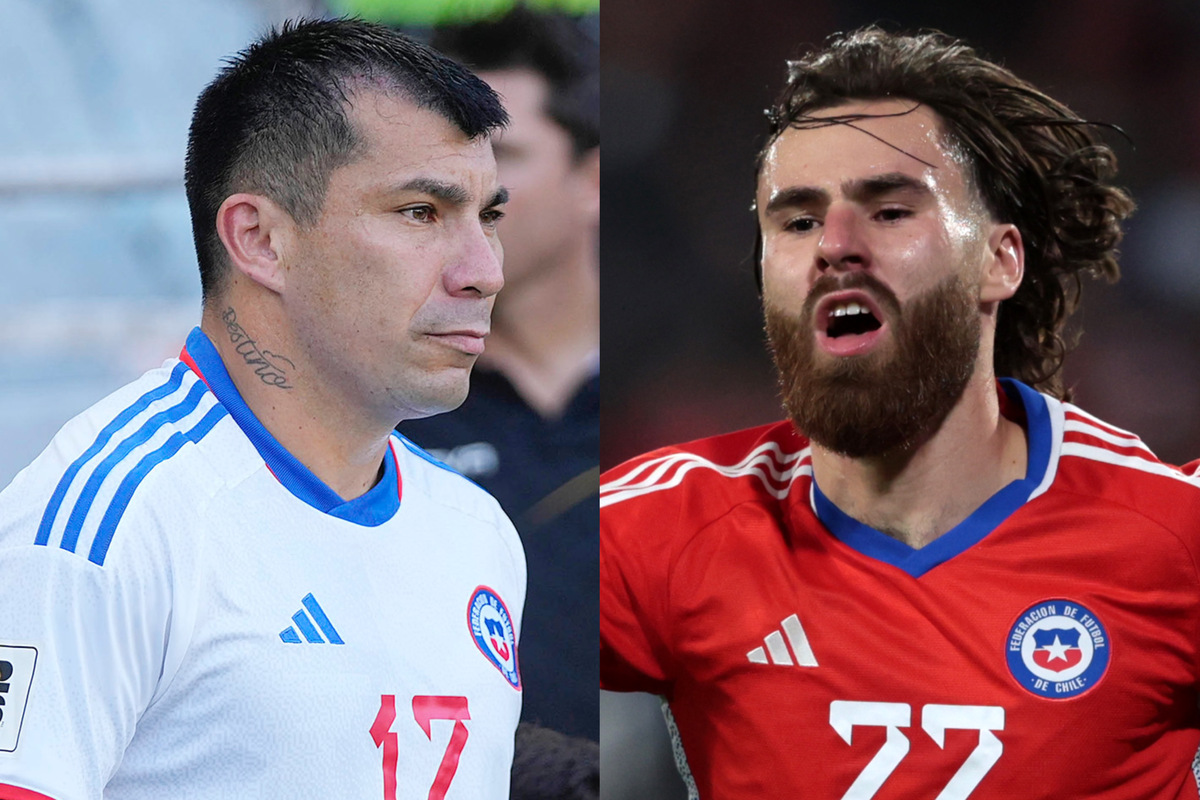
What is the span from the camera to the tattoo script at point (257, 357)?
54.5 inches

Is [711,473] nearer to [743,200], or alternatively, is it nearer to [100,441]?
[743,200]

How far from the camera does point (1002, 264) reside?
83.3 inches

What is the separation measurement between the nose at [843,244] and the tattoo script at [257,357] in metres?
0.99

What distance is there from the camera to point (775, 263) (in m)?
2.06

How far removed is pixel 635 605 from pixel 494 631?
0.52m

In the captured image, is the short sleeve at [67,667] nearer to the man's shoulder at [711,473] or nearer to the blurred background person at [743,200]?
the man's shoulder at [711,473]

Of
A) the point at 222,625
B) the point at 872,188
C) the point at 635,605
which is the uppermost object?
the point at 872,188

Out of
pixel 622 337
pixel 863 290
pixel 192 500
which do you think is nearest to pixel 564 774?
pixel 192 500

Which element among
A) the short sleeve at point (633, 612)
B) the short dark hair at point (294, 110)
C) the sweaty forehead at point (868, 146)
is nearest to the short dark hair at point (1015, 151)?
the sweaty forehead at point (868, 146)

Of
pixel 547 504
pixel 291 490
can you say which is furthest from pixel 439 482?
pixel 291 490

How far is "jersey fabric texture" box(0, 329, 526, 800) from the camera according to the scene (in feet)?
3.77

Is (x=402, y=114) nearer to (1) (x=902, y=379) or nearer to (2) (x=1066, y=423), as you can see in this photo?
(1) (x=902, y=379)

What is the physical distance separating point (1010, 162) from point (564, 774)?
1.34 meters

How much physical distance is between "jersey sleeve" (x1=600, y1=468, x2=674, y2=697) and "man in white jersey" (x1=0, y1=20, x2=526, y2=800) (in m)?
0.50
